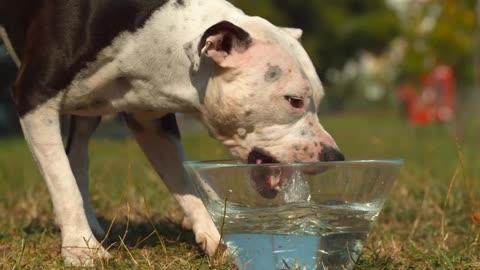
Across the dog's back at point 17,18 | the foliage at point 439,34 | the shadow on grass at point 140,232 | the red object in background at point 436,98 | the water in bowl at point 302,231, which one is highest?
the dog's back at point 17,18

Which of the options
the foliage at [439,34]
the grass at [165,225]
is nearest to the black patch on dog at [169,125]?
the grass at [165,225]

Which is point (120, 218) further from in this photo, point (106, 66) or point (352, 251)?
point (352, 251)

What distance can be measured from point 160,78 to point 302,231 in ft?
3.34

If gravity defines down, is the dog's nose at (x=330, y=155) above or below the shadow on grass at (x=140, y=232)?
above

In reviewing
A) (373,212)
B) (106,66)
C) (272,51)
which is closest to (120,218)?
(106,66)

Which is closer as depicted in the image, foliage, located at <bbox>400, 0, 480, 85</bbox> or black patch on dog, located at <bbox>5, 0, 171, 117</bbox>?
black patch on dog, located at <bbox>5, 0, 171, 117</bbox>

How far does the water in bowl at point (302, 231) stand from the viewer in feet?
9.62

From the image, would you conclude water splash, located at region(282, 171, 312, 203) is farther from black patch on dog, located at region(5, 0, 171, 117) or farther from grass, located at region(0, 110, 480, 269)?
black patch on dog, located at region(5, 0, 171, 117)

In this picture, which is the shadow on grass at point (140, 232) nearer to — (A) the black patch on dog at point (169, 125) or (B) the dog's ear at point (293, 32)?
(A) the black patch on dog at point (169, 125)

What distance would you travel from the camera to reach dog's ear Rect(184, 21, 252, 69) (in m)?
3.29

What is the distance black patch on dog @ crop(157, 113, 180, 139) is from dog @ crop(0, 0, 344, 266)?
1.14 ft

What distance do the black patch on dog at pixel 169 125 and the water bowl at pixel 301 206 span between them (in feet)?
3.68

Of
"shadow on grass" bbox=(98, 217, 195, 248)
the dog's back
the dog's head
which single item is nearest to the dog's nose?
the dog's head

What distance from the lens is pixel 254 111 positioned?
3.36 metres
